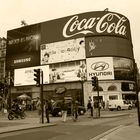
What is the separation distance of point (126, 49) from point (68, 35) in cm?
1268

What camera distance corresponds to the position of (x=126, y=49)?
57.9 meters

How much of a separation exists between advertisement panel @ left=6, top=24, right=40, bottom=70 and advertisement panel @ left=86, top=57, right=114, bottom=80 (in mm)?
13506

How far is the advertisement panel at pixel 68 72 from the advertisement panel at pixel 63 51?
117cm

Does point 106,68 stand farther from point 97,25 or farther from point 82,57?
point 97,25

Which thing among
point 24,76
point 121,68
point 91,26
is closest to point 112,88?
point 121,68

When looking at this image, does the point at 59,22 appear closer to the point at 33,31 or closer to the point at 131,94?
the point at 33,31

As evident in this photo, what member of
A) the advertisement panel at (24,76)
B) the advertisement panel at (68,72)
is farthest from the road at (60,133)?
the advertisement panel at (24,76)

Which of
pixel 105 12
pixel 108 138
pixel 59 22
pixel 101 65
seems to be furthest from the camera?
pixel 59 22

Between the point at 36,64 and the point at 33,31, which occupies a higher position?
the point at 33,31

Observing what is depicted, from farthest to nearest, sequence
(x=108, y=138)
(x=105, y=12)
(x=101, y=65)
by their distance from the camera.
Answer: (x=105, y=12) → (x=101, y=65) → (x=108, y=138)

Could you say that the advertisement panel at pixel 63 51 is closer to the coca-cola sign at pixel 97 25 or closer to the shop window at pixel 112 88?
the coca-cola sign at pixel 97 25

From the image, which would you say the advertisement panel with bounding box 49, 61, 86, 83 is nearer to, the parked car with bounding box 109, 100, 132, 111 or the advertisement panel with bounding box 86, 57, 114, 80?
the advertisement panel with bounding box 86, 57, 114, 80

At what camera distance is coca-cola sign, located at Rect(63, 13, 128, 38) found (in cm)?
5703

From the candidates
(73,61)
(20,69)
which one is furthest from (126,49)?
(20,69)
